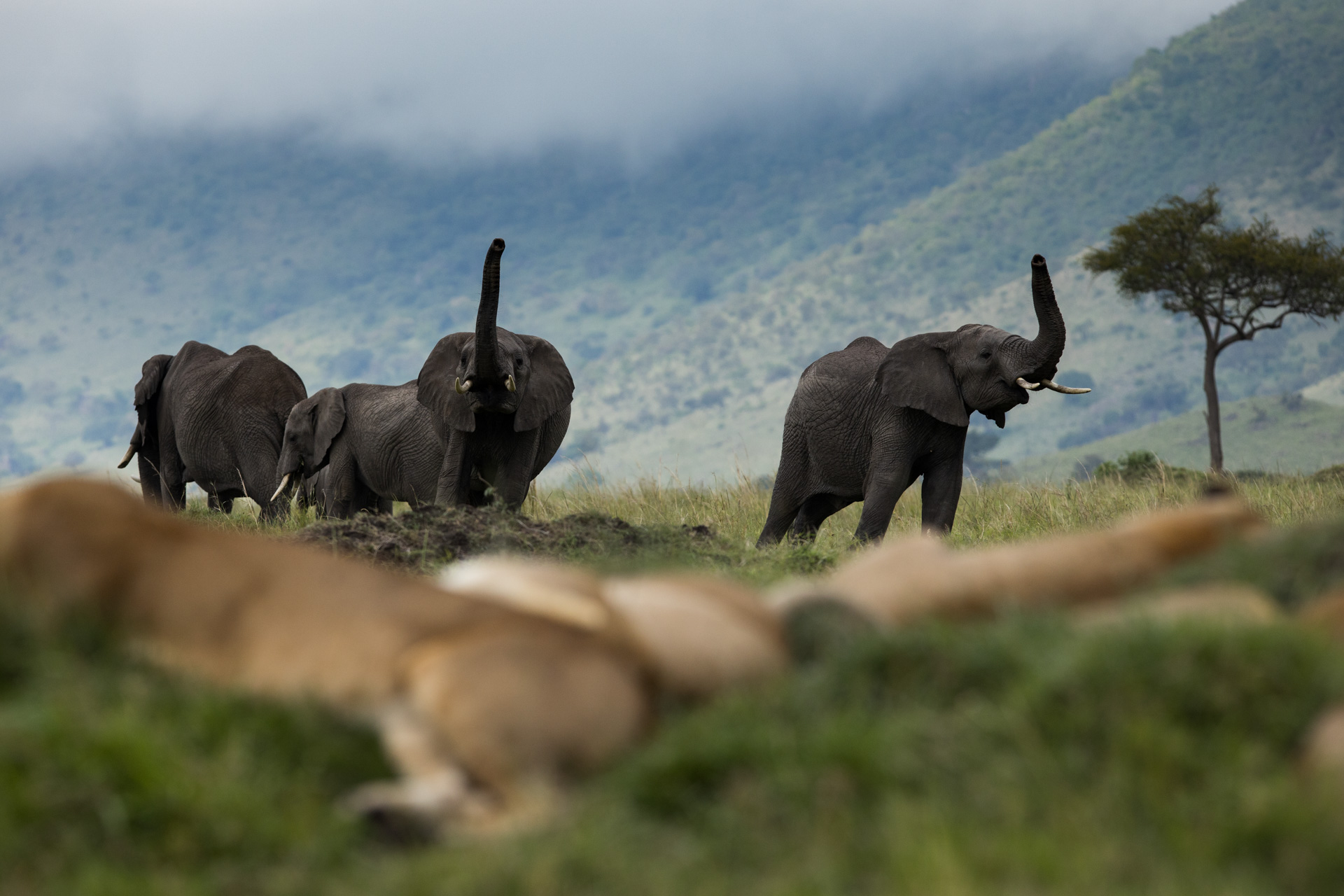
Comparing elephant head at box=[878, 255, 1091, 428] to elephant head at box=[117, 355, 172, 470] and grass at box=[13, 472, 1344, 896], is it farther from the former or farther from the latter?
elephant head at box=[117, 355, 172, 470]

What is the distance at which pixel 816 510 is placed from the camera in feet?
46.7

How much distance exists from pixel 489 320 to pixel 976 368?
458 cm

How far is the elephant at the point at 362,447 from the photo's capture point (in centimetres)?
1391

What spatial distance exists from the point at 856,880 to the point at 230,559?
2063 mm

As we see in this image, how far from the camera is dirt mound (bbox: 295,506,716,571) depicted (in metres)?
8.09

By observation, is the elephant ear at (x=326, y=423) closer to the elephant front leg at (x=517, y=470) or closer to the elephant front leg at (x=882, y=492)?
the elephant front leg at (x=517, y=470)

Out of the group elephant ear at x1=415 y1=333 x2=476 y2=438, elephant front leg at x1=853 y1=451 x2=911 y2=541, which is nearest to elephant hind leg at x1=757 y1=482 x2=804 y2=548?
elephant front leg at x1=853 y1=451 x2=911 y2=541

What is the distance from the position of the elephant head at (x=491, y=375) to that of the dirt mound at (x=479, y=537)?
2508mm

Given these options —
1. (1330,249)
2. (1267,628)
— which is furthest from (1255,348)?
(1267,628)

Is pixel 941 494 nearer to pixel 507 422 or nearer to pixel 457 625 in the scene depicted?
pixel 507 422

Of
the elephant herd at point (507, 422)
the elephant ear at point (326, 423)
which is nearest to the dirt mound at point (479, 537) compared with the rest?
the elephant herd at point (507, 422)

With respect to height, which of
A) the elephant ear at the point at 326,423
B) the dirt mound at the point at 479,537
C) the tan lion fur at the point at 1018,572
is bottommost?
the tan lion fur at the point at 1018,572

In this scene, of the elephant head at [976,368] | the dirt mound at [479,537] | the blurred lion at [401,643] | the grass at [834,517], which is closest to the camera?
the blurred lion at [401,643]

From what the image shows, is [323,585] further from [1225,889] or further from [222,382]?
[222,382]
